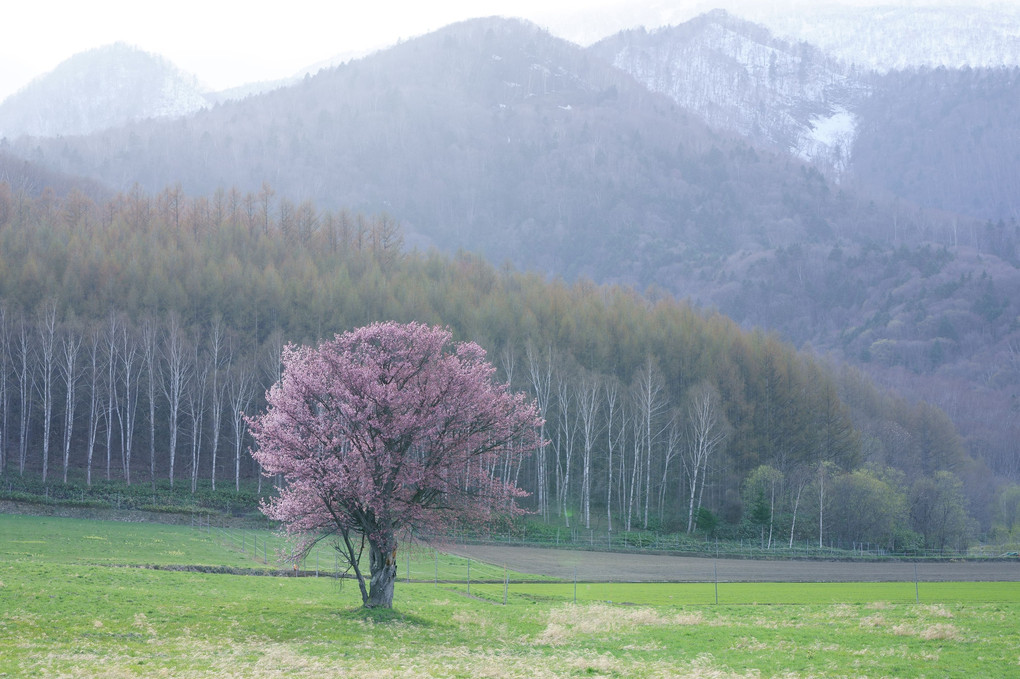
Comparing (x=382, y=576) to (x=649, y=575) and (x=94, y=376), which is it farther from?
(x=94, y=376)

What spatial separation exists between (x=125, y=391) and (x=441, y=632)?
7112 cm

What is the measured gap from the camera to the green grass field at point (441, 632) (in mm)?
20812

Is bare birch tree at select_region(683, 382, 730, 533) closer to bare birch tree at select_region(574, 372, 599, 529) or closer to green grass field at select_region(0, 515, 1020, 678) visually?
bare birch tree at select_region(574, 372, 599, 529)

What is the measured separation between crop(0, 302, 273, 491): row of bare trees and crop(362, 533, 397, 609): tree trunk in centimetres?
5407

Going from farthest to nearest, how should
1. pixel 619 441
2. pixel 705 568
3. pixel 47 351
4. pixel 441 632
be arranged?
pixel 619 441
pixel 47 351
pixel 705 568
pixel 441 632

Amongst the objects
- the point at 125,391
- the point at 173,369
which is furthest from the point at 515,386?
the point at 125,391

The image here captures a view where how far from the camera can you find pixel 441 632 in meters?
27.6

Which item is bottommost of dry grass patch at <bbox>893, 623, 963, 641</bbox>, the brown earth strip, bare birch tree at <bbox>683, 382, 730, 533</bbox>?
the brown earth strip

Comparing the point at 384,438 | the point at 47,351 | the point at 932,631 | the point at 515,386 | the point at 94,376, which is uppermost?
the point at 47,351

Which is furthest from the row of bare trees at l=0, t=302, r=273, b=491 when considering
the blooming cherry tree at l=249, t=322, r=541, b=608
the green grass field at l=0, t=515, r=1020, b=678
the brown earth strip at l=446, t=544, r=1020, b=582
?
the blooming cherry tree at l=249, t=322, r=541, b=608

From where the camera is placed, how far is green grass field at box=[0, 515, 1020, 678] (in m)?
20.8

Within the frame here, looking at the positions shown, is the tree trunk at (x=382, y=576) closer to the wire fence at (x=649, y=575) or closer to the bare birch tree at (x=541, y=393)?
the wire fence at (x=649, y=575)

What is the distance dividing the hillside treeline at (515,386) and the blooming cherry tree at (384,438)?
56532mm

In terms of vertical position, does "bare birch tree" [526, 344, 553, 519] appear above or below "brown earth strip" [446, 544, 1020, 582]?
above
